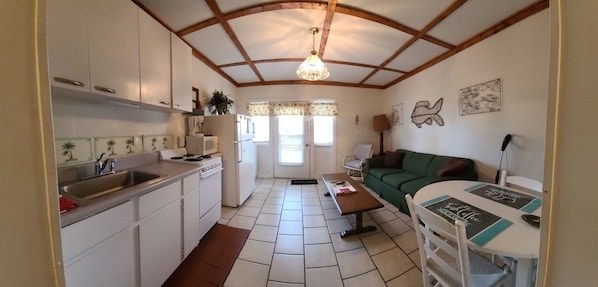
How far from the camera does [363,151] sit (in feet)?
14.1

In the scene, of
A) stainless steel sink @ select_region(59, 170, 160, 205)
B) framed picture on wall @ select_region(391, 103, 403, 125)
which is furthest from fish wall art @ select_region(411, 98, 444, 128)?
stainless steel sink @ select_region(59, 170, 160, 205)

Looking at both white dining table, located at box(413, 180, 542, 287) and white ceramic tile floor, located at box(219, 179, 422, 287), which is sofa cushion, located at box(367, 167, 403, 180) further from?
white dining table, located at box(413, 180, 542, 287)

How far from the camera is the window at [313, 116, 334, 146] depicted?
4500 millimetres

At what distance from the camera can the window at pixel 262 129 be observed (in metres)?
4.52

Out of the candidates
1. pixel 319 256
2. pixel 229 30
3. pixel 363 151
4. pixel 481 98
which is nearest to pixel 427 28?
pixel 481 98

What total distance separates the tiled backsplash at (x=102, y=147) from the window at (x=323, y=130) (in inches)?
121

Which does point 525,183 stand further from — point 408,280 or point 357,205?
point 357,205

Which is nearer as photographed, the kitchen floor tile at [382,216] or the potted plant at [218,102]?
the kitchen floor tile at [382,216]

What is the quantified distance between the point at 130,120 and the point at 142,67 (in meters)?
0.60

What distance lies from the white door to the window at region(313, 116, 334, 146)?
20 centimetres

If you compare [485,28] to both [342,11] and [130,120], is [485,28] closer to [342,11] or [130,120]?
[342,11]

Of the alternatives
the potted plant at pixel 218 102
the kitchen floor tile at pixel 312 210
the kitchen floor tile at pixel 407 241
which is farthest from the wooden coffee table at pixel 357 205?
the potted plant at pixel 218 102

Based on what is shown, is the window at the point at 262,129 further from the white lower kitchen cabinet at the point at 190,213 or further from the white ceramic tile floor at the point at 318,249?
the white lower kitchen cabinet at the point at 190,213

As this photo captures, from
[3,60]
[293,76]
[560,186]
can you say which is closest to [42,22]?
[3,60]
